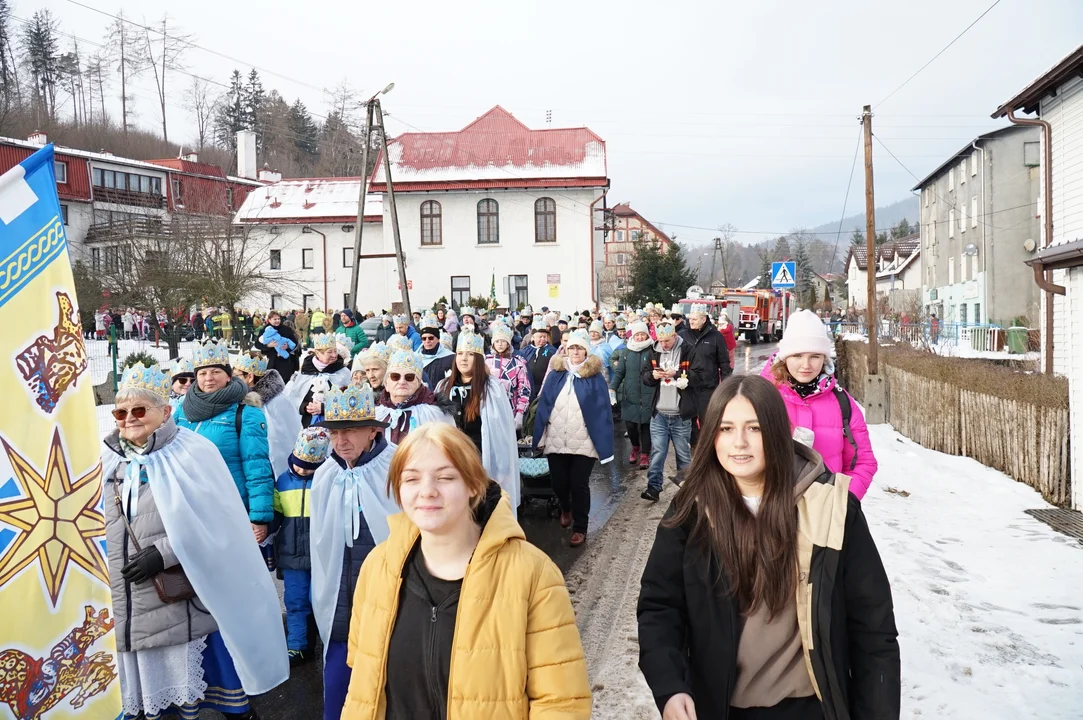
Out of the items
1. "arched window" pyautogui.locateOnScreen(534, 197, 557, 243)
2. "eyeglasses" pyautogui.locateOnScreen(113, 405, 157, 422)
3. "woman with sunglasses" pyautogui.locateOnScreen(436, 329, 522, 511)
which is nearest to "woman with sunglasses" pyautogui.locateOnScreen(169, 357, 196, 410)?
"woman with sunglasses" pyautogui.locateOnScreen(436, 329, 522, 511)

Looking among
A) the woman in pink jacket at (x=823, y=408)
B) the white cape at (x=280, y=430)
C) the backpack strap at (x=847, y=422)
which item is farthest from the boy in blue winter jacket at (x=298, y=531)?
the backpack strap at (x=847, y=422)

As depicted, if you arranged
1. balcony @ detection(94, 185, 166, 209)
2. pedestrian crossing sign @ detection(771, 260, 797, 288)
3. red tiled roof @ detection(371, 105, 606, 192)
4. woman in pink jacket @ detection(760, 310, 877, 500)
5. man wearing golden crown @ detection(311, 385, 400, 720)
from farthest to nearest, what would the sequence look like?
red tiled roof @ detection(371, 105, 606, 192) < balcony @ detection(94, 185, 166, 209) < pedestrian crossing sign @ detection(771, 260, 797, 288) < woman in pink jacket @ detection(760, 310, 877, 500) < man wearing golden crown @ detection(311, 385, 400, 720)

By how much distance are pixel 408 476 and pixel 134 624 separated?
2.24m

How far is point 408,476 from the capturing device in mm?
2592

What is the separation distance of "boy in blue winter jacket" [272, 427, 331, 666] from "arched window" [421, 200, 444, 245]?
3665 cm

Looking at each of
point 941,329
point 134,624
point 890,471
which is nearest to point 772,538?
point 134,624

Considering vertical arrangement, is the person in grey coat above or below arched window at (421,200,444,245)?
below

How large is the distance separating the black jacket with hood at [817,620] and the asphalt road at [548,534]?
2.82 meters

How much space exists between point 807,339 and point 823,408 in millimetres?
420

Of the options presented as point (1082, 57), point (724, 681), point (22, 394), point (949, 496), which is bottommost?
point (949, 496)

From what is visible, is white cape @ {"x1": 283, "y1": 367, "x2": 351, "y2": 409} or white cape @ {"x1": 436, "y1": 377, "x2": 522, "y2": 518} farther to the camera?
white cape @ {"x1": 283, "y1": 367, "x2": 351, "y2": 409}

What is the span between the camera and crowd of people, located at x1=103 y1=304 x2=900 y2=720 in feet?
8.11

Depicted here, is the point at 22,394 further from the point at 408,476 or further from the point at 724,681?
the point at 724,681

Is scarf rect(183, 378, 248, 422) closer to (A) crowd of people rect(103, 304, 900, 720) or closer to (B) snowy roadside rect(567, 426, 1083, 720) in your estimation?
(A) crowd of people rect(103, 304, 900, 720)
